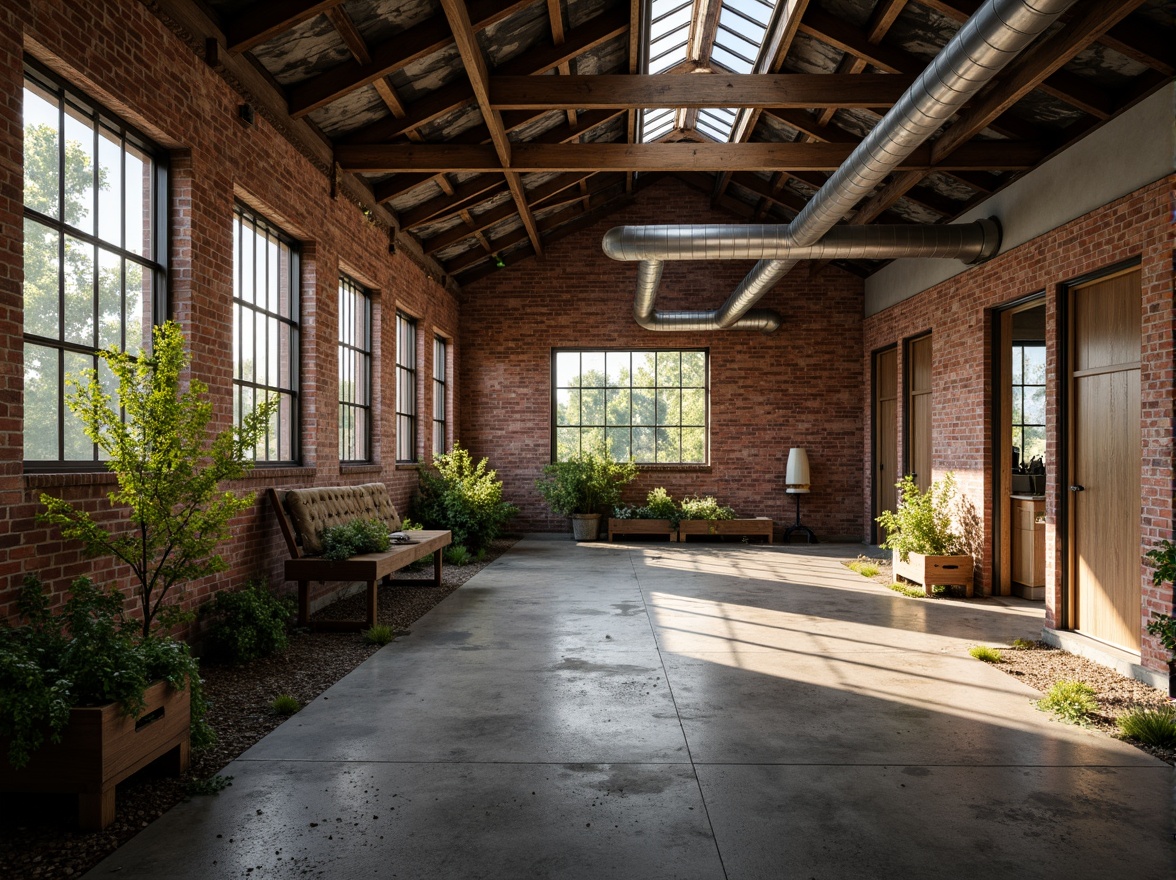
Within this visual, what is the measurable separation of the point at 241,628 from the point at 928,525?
671 centimetres

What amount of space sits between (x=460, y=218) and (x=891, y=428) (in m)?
6.90

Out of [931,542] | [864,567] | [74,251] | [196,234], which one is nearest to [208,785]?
[74,251]

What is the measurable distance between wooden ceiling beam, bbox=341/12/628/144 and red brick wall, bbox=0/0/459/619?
0.97 m

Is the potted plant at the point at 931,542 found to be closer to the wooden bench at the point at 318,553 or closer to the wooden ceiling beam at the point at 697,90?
the wooden ceiling beam at the point at 697,90

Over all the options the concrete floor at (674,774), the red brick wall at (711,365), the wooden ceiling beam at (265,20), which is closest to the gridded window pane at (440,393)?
the red brick wall at (711,365)

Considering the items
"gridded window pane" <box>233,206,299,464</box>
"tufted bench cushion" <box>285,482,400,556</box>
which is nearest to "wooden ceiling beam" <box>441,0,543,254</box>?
"gridded window pane" <box>233,206,299,464</box>

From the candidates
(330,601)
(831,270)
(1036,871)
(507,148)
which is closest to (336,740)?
(1036,871)

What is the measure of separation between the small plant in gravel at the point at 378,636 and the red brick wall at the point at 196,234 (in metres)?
1.00

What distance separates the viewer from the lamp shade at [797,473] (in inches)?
501

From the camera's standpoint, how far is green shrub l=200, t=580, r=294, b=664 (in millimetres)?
5070

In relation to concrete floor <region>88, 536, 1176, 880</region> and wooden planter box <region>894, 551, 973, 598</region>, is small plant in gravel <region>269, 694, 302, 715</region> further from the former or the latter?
wooden planter box <region>894, 551, 973, 598</region>

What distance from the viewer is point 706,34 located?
8.30 m

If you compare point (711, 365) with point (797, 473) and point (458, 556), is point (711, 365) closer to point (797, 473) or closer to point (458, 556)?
point (797, 473)

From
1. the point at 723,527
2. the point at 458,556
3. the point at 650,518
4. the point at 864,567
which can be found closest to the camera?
the point at 864,567
